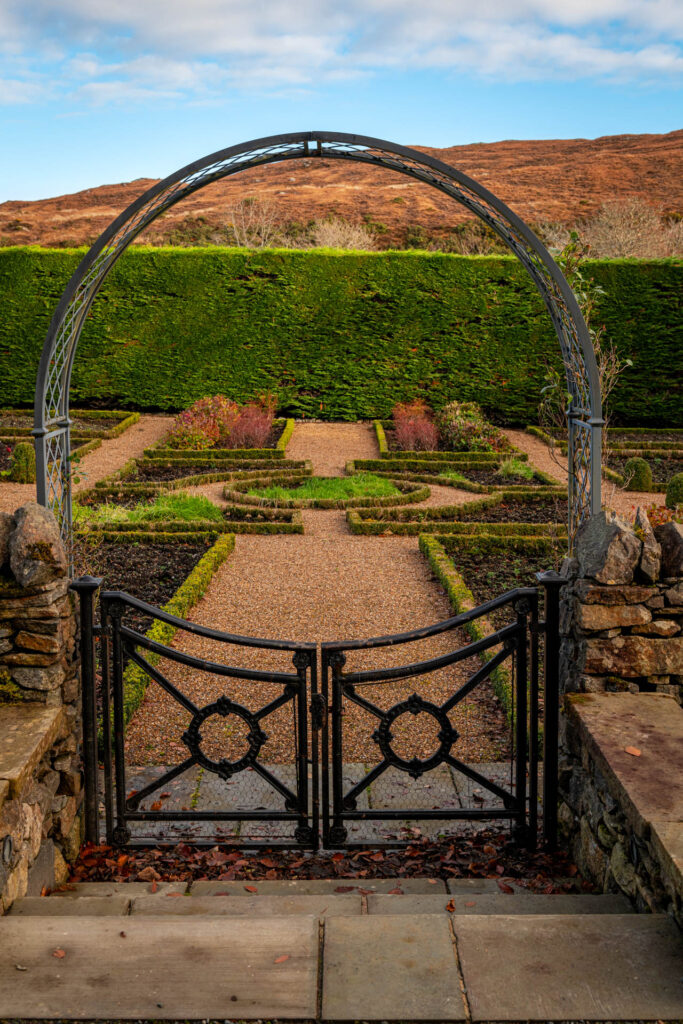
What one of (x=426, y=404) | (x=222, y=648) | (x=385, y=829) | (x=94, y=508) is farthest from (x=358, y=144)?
(x=426, y=404)

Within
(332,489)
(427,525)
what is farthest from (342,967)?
(332,489)

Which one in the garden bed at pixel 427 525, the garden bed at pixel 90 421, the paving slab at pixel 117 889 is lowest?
the paving slab at pixel 117 889

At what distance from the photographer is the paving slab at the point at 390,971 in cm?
199

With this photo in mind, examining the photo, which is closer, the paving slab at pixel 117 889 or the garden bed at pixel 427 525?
the paving slab at pixel 117 889

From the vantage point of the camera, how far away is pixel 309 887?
3.04 metres

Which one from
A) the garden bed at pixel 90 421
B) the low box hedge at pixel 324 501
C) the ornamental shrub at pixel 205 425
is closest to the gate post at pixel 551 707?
the low box hedge at pixel 324 501

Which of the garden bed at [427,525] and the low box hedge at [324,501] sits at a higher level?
the low box hedge at [324,501]

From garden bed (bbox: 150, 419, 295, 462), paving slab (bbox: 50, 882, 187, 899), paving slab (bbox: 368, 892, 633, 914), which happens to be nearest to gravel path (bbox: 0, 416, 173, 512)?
garden bed (bbox: 150, 419, 295, 462)

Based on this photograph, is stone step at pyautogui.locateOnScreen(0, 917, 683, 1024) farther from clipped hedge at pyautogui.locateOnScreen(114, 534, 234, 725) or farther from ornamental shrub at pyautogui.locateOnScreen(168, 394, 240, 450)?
ornamental shrub at pyautogui.locateOnScreen(168, 394, 240, 450)

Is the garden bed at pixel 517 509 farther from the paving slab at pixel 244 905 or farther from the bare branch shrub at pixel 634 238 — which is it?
the bare branch shrub at pixel 634 238

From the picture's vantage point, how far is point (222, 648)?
5.55 metres

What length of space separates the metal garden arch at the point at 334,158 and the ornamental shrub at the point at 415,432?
7.50 metres

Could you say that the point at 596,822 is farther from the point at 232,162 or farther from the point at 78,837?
the point at 232,162

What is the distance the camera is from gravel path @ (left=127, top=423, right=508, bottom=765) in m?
4.39
